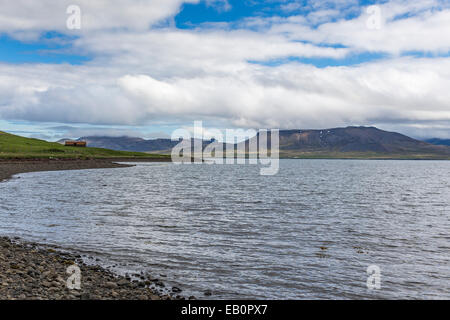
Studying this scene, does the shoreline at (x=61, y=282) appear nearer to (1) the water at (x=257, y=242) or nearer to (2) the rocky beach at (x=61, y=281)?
(2) the rocky beach at (x=61, y=281)

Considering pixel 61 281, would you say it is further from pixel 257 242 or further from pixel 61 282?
pixel 257 242

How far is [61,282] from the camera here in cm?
1612

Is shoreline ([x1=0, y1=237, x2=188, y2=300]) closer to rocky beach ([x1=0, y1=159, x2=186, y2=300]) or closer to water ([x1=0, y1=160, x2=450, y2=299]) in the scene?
rocky beach ([x1=0, y1=159, x2=186, y2=300])

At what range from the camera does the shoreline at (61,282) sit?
14641 millimetres

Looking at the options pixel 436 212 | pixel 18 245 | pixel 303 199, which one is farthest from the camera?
pixel 303 199

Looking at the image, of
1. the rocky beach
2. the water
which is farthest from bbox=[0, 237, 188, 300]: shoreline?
the water

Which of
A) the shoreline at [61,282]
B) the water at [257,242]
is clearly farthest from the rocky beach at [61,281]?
the water at [257,242]

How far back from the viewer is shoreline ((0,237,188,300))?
14641 millimetres

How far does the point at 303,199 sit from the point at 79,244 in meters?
36.8

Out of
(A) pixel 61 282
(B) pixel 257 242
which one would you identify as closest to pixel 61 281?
(A) pixel 61 282

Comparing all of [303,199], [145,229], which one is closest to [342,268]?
[145,229]

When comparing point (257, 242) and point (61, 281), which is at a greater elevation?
point (61, 281)
